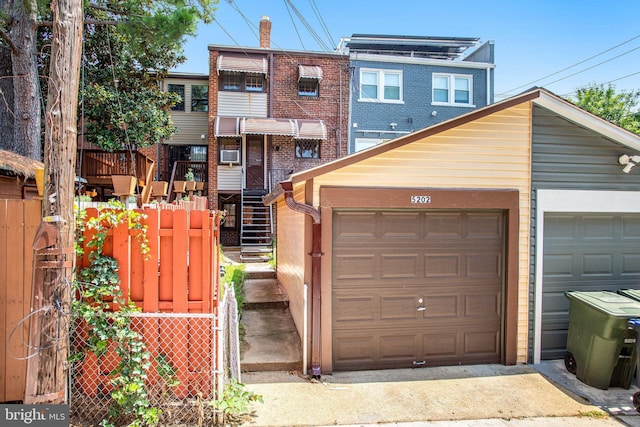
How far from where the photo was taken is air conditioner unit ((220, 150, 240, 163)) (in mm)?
16500

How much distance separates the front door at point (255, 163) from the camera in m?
16.8

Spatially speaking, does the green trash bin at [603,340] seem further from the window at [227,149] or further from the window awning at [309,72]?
the window at [227,149]

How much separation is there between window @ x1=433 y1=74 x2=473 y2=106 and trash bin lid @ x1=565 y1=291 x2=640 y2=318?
44.5 feet

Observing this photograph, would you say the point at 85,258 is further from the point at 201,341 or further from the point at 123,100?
the point at 123,100

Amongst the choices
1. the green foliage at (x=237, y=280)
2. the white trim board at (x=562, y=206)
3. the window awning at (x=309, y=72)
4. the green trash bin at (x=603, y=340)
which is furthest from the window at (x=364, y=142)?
the green trash bin at (x=603, y=340)

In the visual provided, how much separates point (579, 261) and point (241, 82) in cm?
1447

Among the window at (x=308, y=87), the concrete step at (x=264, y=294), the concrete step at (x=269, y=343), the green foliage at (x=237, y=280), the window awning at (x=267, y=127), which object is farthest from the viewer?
the window at (x=308, y=87)

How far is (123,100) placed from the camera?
12430 mm

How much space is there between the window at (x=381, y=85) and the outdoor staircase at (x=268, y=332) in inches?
418

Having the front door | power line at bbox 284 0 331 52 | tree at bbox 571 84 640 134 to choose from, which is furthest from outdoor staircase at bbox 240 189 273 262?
tree at bbox 571 84 640 134

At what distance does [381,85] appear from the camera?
56.4 feet

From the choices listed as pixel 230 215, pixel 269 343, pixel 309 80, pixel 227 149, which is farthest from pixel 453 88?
pixel 269 343

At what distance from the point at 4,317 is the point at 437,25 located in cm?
2286

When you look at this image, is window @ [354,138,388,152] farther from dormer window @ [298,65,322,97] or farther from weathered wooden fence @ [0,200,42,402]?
weathered wooden fence @ [0,200,42,402]
